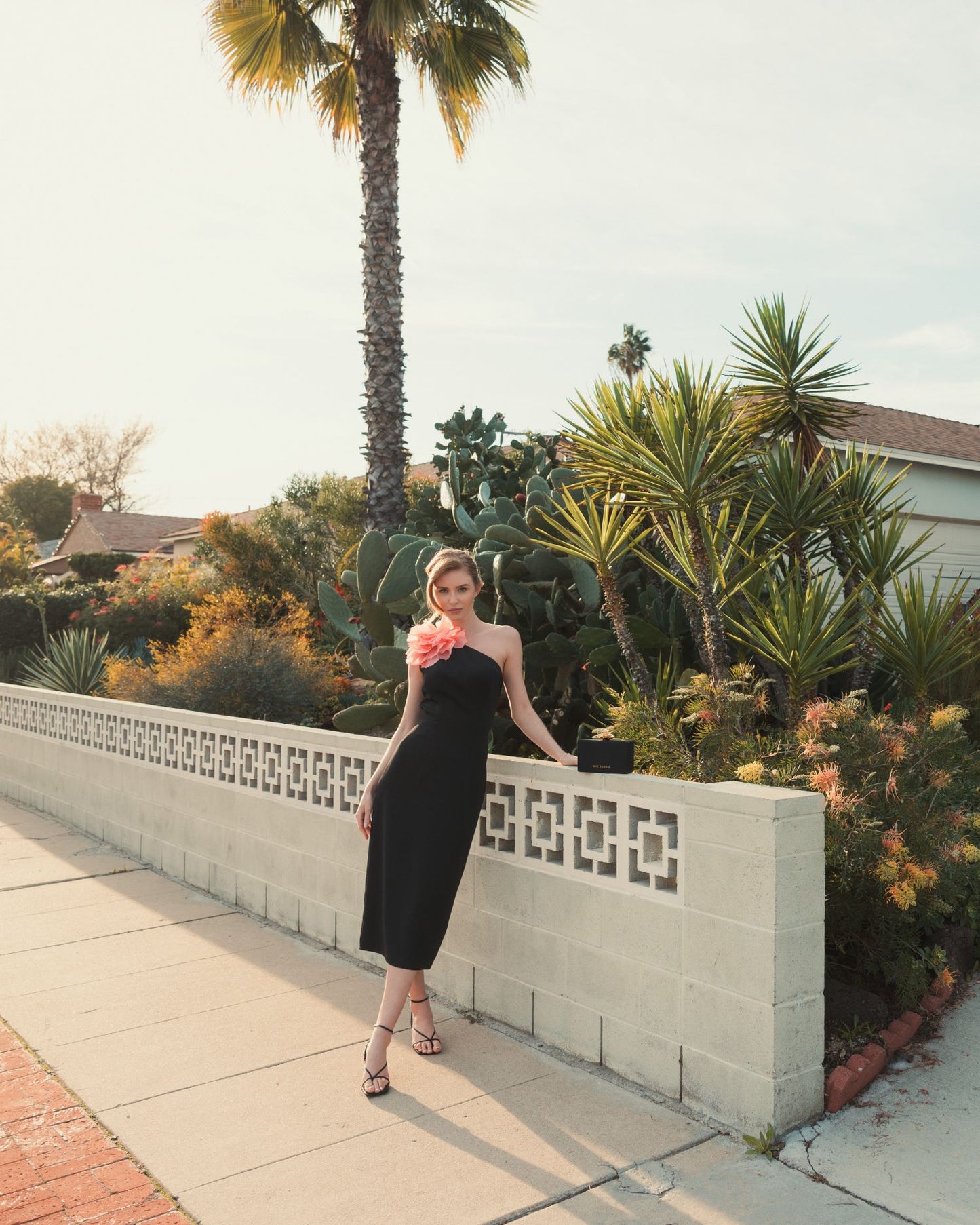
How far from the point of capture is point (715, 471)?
5035 millimetres

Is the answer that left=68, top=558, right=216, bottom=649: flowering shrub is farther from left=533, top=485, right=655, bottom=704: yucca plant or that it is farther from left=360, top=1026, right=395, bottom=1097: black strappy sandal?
left=360, top=1026, right=395, bottom=1097: black strappy sandal

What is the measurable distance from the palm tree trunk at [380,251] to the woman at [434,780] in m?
5.81

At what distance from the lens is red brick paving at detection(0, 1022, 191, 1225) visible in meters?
3.05

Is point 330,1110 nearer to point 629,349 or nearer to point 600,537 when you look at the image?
point 600,537

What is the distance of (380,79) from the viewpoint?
33.5 feet

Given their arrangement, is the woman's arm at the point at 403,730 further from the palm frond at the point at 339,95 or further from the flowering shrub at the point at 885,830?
the palm frond at the point at 339,95

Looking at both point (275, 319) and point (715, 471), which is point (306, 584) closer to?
point (275, 319)

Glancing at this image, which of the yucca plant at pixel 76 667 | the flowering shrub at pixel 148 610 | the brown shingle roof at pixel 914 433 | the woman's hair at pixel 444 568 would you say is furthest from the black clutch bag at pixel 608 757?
the flowering shrub at pixel 148 610

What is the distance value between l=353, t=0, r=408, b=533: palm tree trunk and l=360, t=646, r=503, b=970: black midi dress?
19.4 feet

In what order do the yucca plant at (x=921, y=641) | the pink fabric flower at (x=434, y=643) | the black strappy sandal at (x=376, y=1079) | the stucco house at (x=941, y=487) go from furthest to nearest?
the stucco house at (x=941, y=487) → the yucca plant at (x=921, y=641) → the pink fabric flower at (x=434, y=643) → the black strappy sandal at (x=376, y=1079)

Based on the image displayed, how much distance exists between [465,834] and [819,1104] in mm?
1527

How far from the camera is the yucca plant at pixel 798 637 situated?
4863mm

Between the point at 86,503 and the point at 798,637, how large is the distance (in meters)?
45.3

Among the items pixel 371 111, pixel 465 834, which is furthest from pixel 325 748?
pixel 371 111
